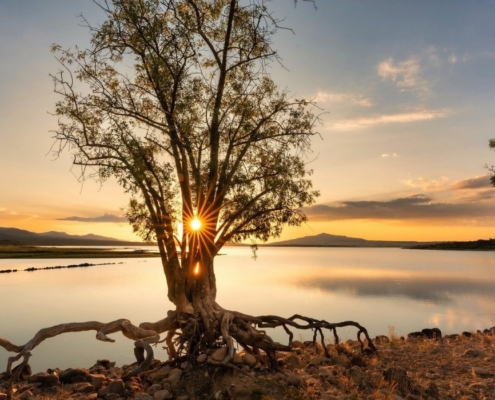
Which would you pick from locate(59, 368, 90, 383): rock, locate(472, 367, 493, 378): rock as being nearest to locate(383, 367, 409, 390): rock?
locate(472, 367, 493, 378): rock

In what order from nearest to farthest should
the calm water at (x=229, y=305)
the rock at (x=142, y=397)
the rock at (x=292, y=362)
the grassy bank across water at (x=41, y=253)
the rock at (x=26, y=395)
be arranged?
the rock at (x=142, y=397), the rock at (x=26, y=395), the rock at (x=292, y=362), the calm water at (x=229, y=305), the grassy bank across water at (x=41, y=253)

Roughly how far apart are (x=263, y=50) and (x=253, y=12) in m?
1.56

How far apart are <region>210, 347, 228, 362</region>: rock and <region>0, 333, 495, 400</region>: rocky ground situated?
0.11 feet

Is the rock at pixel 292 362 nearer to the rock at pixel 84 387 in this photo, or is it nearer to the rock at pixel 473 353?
the rock at pixel 84 387

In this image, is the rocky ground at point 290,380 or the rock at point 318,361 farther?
the rock at point 318,361

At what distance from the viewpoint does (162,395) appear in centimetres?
1236

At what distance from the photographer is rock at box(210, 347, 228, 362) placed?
13398 mm

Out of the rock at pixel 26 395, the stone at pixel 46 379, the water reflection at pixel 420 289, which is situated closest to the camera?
the rock at pixel 26 395

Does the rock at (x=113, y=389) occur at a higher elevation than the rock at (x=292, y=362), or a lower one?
lower

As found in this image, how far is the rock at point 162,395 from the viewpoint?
12273 mm

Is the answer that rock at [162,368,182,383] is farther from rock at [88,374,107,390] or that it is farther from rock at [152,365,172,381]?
rock at [88,374,107,390]

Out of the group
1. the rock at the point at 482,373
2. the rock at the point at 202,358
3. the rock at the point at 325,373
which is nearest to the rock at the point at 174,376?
the rock at the point at 202,358

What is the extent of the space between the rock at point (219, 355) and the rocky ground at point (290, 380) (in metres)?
0.03

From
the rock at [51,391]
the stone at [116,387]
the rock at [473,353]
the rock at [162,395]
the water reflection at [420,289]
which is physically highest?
the rock at [162,395]
